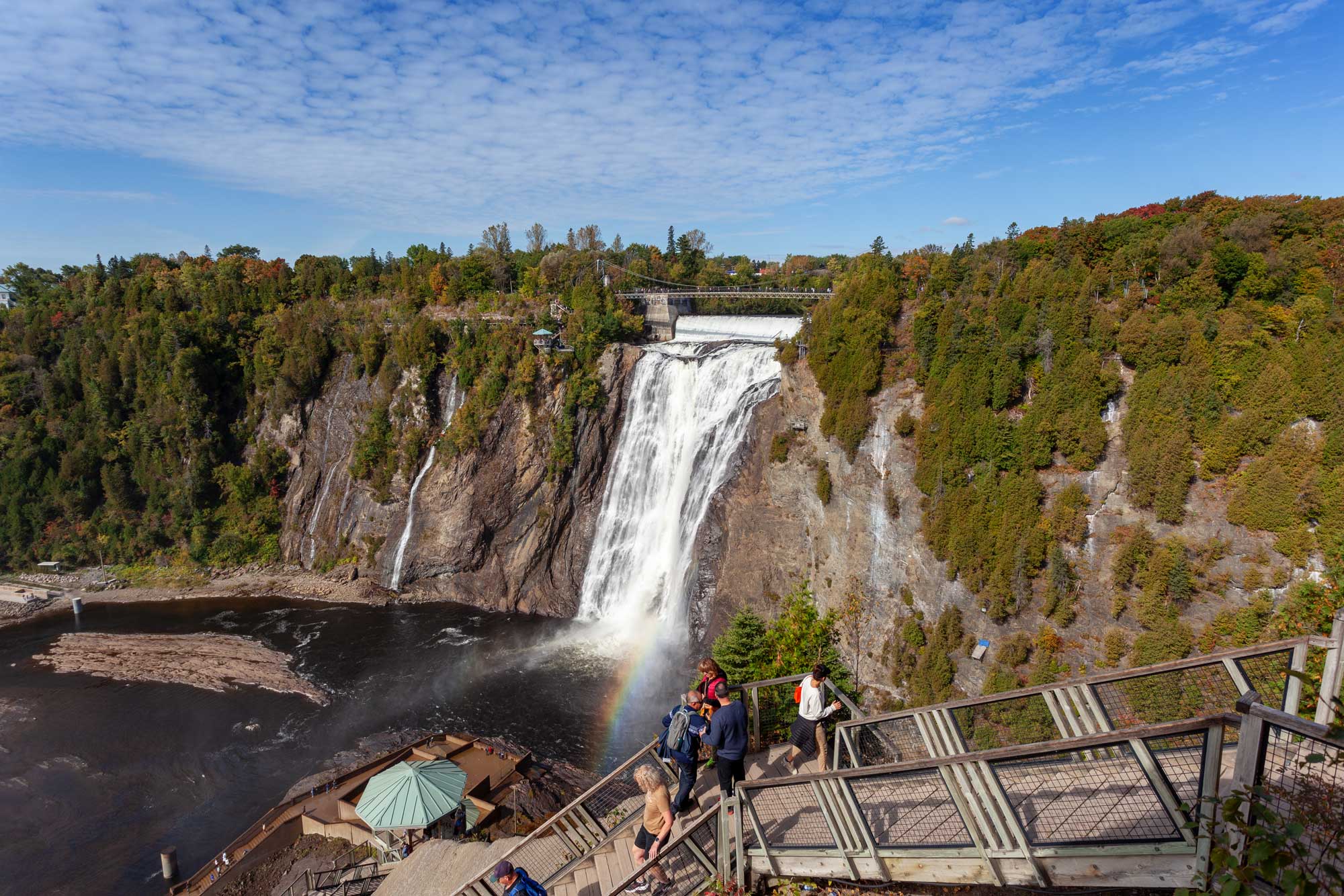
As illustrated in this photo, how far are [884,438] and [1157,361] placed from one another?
329 inches

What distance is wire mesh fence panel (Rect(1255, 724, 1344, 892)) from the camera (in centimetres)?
317

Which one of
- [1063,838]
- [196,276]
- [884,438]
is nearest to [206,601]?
[196,276]

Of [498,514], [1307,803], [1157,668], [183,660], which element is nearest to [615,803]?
[1157,668]

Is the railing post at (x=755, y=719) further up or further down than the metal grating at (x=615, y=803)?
further up

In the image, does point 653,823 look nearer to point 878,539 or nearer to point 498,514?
point 878,539

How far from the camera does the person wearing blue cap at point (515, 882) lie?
6.61 meters

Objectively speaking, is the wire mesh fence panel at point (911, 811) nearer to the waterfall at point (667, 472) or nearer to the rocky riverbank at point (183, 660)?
the waterfall at point (667, 472)

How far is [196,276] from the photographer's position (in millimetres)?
54688

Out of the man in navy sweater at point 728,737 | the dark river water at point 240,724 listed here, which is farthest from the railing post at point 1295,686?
the dark river water at point 240,724

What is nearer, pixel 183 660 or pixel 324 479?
pixel 183 660

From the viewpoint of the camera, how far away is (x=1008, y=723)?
13.2m

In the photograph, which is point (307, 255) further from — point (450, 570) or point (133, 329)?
point (450, 570)

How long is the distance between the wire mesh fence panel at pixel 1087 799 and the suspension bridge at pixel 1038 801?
0.05 feet

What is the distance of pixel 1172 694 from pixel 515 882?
26.8 ft
